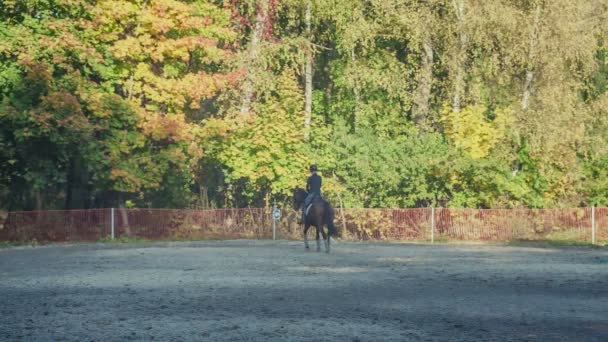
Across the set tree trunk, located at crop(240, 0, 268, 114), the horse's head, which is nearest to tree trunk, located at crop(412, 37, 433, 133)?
tree trunk, located at crop(240, 0, 268, 114)

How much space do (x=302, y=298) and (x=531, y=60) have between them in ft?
103

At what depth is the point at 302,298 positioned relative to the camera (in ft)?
56.9

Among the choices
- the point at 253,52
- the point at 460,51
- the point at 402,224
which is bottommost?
the point at 402,224

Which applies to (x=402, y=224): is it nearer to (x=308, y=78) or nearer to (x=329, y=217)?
(x=308, y=78)

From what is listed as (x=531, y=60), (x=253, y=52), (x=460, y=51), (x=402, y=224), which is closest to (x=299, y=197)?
(x=402, y=224)

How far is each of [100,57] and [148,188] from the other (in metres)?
5.31

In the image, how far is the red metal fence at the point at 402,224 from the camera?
4322 centimetres

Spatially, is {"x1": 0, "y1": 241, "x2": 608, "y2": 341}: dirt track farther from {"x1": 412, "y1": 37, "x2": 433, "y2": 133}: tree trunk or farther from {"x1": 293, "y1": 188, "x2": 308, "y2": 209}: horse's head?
{"x1": 412, "y1": 37, "x2": 433, "y2": 133}: tree trunk

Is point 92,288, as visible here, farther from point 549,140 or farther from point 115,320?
point 549,140

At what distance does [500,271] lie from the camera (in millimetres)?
24203

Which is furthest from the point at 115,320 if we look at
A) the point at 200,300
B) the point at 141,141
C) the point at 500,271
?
the point at 141,141

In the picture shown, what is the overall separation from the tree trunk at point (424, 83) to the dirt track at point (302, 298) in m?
19.2

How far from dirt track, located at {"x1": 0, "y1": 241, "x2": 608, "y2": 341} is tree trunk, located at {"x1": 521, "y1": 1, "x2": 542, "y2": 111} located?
17080mm

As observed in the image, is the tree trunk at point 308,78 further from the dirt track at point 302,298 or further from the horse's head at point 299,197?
the dirt track at point 302,298
